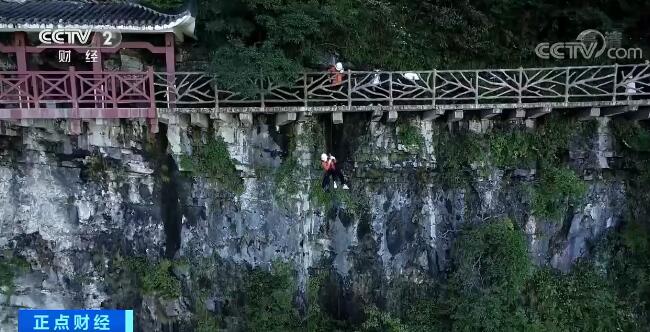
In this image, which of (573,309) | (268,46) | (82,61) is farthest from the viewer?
(573,309)

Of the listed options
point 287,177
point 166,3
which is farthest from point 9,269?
point 166,3

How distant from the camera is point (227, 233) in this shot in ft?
39.6

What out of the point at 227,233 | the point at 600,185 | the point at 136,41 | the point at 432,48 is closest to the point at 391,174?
the point at 432,48

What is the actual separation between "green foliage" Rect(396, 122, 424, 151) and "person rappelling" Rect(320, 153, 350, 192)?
59.6 inches

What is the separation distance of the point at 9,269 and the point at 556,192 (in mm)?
12187

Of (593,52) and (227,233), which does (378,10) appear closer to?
(593,52)

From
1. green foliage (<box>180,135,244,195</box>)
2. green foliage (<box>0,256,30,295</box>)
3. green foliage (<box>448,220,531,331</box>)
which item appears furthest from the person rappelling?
green foliage (<box>0,256,30,295</box>)

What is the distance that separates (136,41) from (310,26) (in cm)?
355

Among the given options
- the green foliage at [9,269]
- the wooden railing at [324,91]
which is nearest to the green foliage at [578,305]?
the wooden railing at [324,91]

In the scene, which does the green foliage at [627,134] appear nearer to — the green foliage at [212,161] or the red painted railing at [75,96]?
the green foliage at [212,161]

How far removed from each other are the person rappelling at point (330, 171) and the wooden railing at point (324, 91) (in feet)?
3.78

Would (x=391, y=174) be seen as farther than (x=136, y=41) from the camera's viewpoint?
Yes

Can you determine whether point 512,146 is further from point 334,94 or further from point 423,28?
point 334,94

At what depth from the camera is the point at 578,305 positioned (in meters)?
12.2
